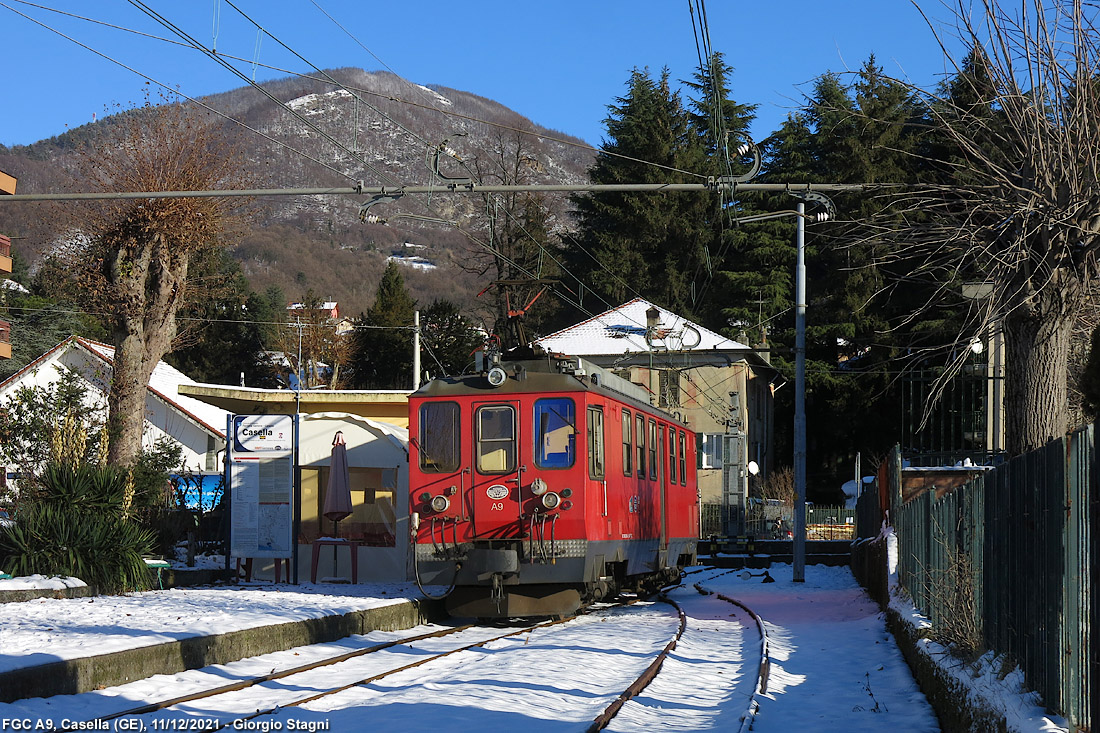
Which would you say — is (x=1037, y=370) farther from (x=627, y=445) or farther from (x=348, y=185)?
(x=348, y=185)

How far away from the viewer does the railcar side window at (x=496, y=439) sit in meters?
15.0

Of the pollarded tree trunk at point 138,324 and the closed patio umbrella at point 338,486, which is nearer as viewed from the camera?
the closed patio umbrella at point 338,486

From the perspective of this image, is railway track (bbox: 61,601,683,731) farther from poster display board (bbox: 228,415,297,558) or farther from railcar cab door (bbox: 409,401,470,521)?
poster display board (bbox: 228,415,297,558)

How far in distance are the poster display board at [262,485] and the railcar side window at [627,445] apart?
574 centimetres

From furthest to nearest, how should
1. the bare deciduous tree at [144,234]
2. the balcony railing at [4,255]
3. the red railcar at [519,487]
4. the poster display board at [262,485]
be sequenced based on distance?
1. the balcony railing at [4,255]
2. the bare deciduous tree at [144,234]
3. the poster display board at [262,485]
4. the red railcar at [519,487]

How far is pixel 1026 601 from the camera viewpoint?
6.43 metres

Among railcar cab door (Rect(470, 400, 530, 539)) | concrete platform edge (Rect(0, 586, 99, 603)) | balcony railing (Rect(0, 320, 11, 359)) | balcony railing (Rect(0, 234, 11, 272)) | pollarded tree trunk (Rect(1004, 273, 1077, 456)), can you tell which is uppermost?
balcony railing (Rect(0, 234, 11, 272))

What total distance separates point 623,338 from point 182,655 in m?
38.4

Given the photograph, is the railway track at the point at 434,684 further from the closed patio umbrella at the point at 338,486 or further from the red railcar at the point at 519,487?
the closed patio umbrella at the point at 338,486

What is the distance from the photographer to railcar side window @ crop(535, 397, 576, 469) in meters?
14.8

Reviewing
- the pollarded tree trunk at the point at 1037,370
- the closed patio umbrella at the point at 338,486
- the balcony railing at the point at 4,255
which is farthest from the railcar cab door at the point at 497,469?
the balcony railing at the point at 4,255

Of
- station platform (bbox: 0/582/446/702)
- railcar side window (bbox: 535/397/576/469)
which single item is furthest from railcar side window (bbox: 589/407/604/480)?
station platform (bbox: 0/582/446/702)

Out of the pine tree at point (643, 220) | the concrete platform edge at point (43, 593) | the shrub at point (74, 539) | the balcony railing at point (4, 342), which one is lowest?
the concrete platform edge at point (43, 593)

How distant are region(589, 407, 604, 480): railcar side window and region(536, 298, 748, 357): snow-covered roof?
29987 mm
